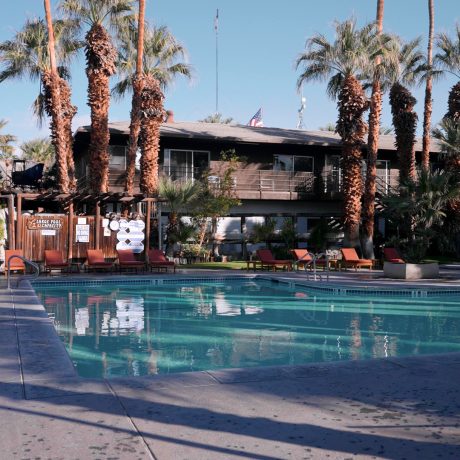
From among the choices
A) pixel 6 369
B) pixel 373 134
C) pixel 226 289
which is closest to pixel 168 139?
pixel 373 134

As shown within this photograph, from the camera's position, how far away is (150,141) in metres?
24.9

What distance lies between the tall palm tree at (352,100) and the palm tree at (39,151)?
3238 cm

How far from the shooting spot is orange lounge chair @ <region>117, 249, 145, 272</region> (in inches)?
791

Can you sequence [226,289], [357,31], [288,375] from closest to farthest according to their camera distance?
[288,375] → [226,289] → [357,31]

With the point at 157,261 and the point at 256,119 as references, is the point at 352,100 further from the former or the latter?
the point at 256,119

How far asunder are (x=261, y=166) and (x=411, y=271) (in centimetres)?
1231

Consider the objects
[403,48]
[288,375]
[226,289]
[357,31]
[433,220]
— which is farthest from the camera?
[403,48]

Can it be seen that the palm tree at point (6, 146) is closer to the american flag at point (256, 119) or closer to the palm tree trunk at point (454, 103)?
the american flag at point (256, 119)

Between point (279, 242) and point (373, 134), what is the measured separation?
6.51 meters

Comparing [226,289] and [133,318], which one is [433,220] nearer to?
[226,289]

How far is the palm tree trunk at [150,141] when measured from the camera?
2480 cm

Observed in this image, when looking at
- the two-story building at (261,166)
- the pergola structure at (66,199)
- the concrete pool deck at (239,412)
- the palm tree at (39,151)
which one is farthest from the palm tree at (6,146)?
the concrete pool deck at (239,412)

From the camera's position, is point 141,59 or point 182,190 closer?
point 182,190

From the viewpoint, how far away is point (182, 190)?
23562 mm
